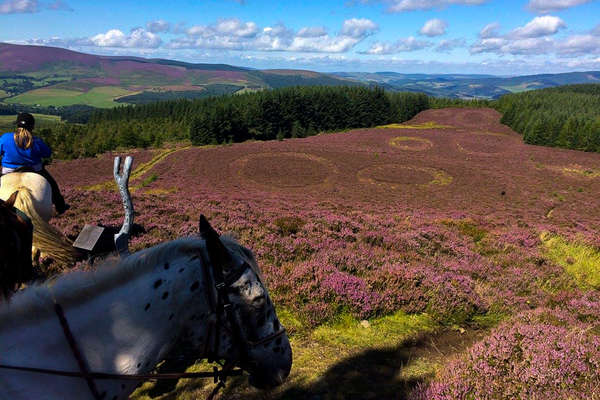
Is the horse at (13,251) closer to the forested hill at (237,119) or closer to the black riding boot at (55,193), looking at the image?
the black riding boot at (55,193)

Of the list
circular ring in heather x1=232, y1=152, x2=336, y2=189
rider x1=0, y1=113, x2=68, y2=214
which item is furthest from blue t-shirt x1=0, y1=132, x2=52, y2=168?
circular ring in heather x1=232, y1=152, x2=336, y2=189

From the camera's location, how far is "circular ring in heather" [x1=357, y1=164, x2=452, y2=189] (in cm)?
3666

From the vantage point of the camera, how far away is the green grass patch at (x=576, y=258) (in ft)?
29.7

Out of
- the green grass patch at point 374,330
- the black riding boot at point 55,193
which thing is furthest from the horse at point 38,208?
the green grass patch at point 374,330

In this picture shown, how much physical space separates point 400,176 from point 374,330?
118 feet

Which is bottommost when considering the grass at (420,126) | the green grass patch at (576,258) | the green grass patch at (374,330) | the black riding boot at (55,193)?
the green grass patch at (576,258)

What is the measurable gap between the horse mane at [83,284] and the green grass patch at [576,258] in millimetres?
10804

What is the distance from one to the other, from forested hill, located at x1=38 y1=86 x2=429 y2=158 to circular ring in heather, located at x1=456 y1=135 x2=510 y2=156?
112 ft

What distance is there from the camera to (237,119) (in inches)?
2886

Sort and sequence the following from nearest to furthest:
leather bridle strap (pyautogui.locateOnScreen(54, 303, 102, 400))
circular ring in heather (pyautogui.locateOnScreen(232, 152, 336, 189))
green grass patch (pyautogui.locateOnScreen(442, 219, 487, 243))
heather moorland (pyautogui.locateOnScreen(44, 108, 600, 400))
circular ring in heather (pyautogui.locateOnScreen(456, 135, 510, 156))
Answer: leather bridle strap (pyautogui.locateOnScreen(54, 303, 102, 400)) < heather moorland (pyautogui.locateOnScreen(44, 108, 600, 400)) < green grass patch (pyautogui.locateOnScreen(442, 219, 487, 243)) < circular ring in heather (pyautogui.locateOnScreen(232, 152, 336, 189)) < circular ring in heather (pyautogui.locateOnScreen(456, 135, 510, 156))

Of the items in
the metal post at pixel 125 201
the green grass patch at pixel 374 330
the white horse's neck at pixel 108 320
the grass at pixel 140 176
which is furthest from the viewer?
the grass at pixel 140 176

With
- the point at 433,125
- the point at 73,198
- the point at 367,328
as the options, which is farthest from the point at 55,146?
the point at 433,125

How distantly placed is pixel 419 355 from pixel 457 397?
1402mm

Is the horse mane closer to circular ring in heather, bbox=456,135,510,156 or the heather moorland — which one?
the heather moorland
